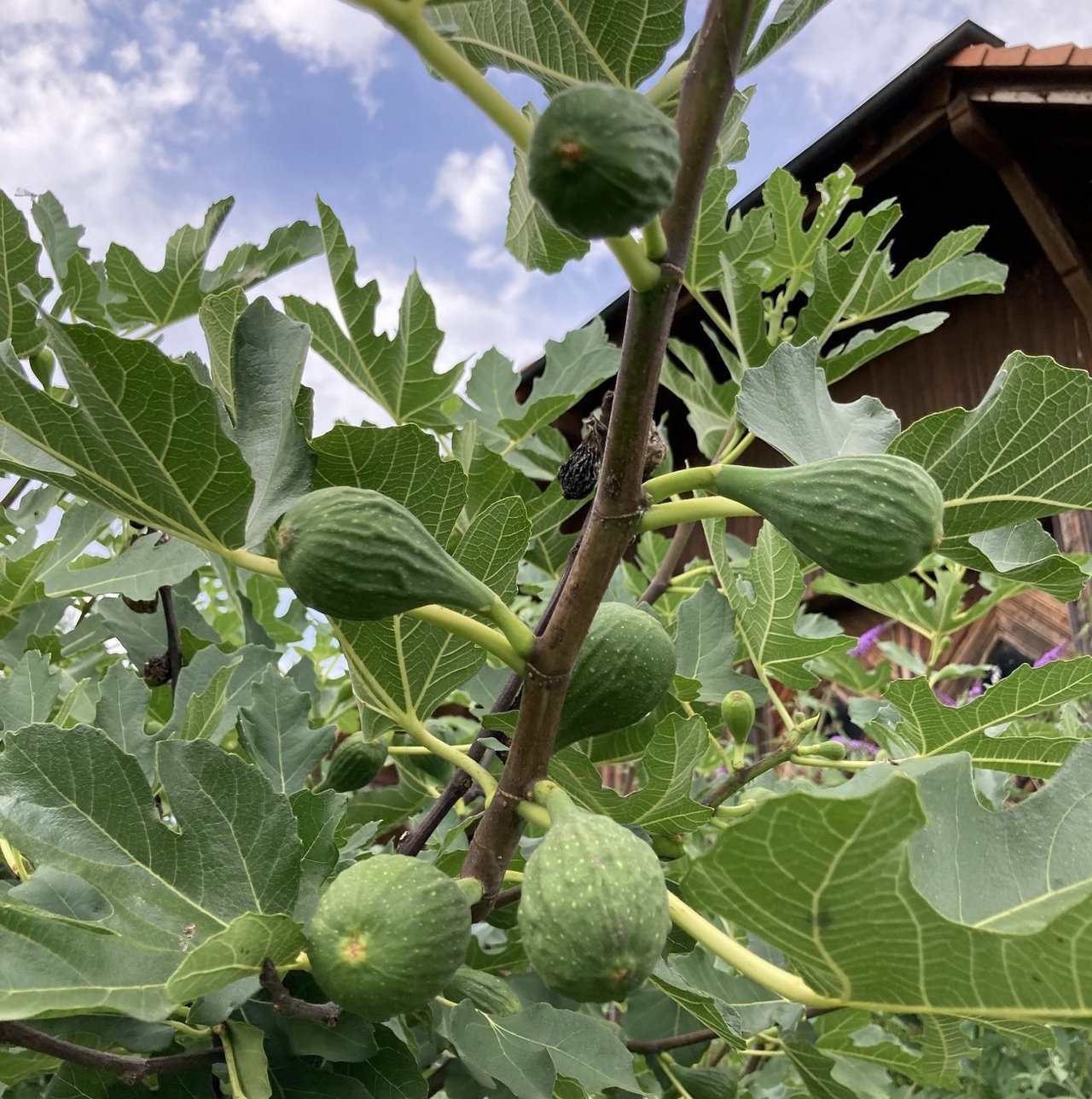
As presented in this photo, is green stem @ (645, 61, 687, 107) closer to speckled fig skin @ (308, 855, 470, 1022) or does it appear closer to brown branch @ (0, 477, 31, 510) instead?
speckled fig skin @ (308, 855, 470, 1022)

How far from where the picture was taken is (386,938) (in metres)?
0.74

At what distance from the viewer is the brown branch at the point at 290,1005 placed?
84 centimetres

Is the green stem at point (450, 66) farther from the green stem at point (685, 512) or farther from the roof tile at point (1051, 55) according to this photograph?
the roof tile at point (1051, 55)

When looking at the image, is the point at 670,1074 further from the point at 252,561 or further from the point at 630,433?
the point at 630,433

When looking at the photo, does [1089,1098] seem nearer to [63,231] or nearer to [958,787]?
[958,787]

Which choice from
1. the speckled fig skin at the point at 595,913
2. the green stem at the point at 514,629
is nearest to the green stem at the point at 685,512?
the green stem at the point at 514,629

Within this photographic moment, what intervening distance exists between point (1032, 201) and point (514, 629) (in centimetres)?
436

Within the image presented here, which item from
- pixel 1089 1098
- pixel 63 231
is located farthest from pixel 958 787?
pixel 1089 1098

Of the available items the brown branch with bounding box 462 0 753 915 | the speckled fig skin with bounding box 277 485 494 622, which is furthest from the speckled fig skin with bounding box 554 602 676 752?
the speckled fig skin with bounding box 277 485 494 622

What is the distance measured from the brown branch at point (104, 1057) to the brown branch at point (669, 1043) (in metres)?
0.75

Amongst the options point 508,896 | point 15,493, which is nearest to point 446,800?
point 508,896

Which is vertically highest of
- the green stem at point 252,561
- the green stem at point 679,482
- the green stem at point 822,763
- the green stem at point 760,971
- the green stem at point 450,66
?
the green stem at point 450,66

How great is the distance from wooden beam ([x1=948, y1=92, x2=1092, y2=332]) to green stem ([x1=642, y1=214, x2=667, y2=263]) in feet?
13.9

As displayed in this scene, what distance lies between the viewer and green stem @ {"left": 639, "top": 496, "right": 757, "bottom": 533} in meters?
0.79
